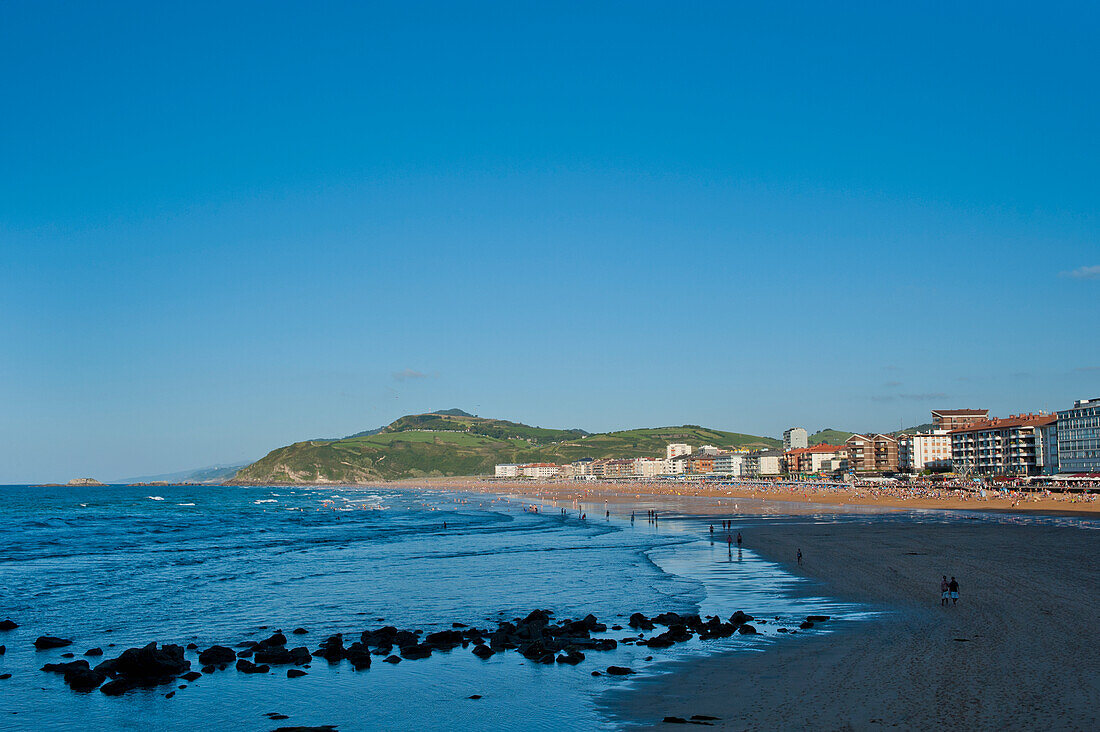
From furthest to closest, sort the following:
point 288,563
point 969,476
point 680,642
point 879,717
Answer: point 969,476
point 288,563
point 680,642
point 879,717

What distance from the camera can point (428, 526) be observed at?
67.4 meters

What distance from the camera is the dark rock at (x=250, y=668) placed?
59.7 feet

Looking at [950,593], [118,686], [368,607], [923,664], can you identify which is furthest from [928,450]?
[118,686]

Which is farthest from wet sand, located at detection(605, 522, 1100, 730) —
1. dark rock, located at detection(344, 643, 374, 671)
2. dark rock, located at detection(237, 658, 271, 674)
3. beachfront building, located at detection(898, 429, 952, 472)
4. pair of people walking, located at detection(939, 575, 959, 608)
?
beachfront building, located at detection(898, 429, 952, 472)

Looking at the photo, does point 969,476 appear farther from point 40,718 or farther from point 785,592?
point 40,718

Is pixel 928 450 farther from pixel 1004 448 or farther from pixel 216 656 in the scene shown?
pixel 216 656

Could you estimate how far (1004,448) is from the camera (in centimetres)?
13650

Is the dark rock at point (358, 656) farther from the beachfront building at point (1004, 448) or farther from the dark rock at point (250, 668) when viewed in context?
the beachfront building at point (1004, 448)

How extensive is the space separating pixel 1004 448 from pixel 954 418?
42.0m

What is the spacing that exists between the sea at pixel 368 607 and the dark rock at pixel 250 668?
219 millimetres

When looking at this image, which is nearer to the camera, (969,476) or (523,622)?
(523,622)

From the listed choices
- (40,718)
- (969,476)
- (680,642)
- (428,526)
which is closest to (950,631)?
(680,642)

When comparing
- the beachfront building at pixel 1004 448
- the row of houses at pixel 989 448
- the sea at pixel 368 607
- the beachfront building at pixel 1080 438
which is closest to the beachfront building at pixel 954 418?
the row of houses at pixel 989 448

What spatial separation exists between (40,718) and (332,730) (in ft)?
19.6
